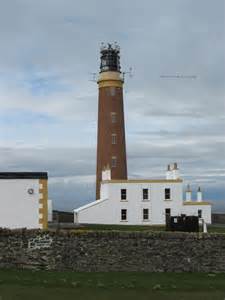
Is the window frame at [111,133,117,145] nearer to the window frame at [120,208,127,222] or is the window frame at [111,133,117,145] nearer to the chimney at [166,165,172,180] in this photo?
the chimney at [166,165,172,180]

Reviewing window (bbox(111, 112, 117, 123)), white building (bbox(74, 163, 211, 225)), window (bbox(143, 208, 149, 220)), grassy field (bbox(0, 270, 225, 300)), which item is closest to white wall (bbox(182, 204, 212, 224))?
white building (bbox(74, 163, 211, 225))

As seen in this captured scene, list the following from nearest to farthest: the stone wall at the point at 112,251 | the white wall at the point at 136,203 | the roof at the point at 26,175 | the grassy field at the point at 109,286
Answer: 1. the grassy field at the point at 109,286
2. the stone wall at the point at 112,251
3. the roof at the point at 26,175
4. the white wall at the point at 136,203

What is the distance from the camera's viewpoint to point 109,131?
59594 mm

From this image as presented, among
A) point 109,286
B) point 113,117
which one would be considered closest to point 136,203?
point 113,117

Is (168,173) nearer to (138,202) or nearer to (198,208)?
(198,208)

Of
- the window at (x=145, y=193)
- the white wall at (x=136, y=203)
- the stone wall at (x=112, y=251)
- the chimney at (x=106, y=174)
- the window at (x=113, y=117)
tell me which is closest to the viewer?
the stone wall at (x=112, y=251)

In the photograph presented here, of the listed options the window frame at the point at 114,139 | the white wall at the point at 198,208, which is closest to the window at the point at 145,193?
the white wall at the point at 198,208

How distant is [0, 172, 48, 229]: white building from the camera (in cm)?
2536

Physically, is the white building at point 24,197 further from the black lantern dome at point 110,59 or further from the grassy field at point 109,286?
the black lantern dome at point 110,59

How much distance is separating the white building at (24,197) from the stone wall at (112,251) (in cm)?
403

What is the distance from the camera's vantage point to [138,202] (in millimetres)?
51531

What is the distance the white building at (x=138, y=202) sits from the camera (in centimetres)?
5109

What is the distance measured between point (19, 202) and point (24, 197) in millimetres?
294

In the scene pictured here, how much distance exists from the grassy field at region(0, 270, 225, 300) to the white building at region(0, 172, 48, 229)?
212 inches
